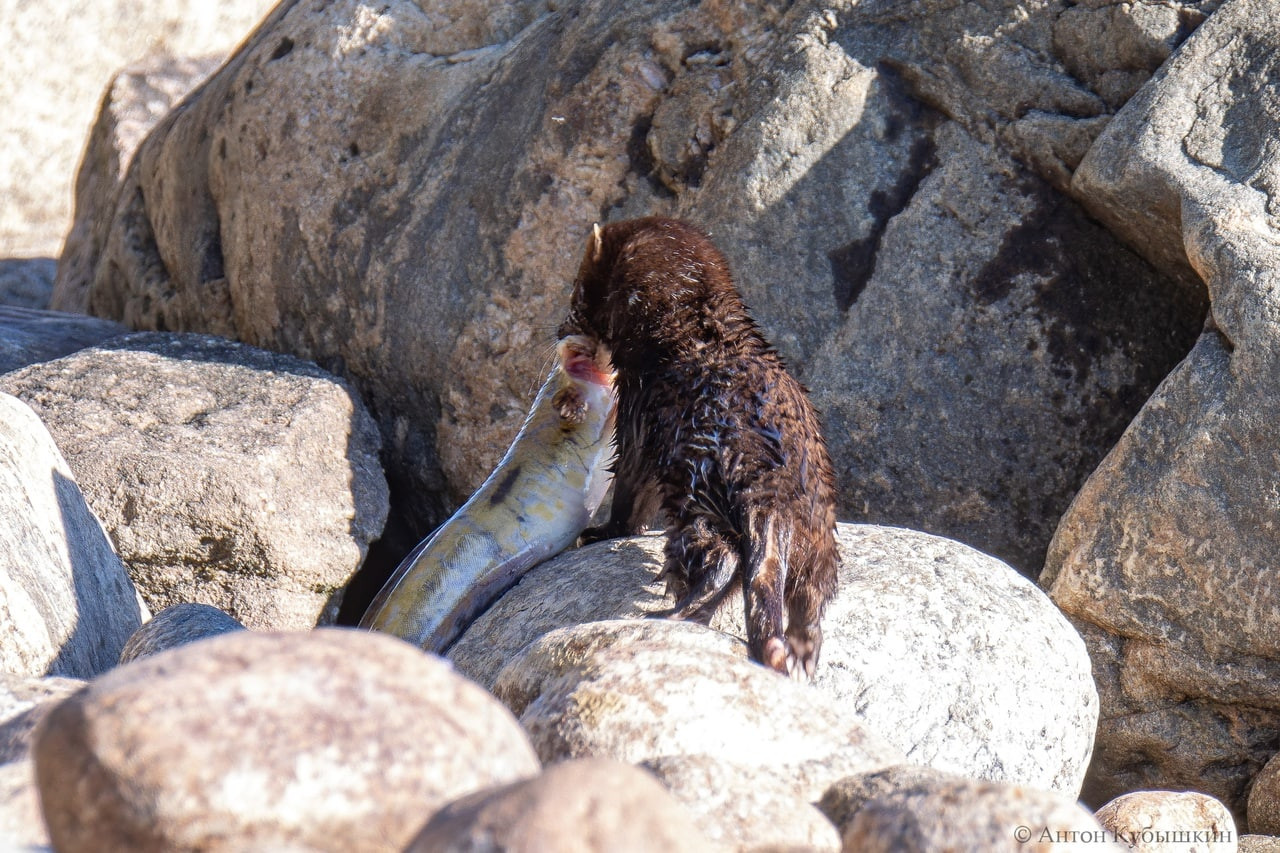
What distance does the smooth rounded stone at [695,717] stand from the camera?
8.87ft

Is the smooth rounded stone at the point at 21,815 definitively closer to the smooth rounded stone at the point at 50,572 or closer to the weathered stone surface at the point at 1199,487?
the smooth rounded stone at the point at 50,572

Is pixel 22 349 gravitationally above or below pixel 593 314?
below

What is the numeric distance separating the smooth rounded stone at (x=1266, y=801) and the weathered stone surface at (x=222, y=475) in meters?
3.75

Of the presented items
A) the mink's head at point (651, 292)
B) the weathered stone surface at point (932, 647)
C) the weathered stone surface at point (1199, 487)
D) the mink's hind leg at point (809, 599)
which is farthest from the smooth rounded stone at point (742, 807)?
the weathered stone surface at point (1199, 487)

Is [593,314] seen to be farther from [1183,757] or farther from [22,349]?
[22,349]

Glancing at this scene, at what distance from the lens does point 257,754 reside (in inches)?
76.4

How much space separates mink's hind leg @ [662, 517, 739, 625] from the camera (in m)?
4.07

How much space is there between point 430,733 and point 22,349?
594cm

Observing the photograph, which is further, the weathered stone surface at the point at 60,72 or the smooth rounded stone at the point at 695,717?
the weathered stone surface at the point at 60,72

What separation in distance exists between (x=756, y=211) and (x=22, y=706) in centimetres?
390

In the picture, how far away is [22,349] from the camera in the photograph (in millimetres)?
7047

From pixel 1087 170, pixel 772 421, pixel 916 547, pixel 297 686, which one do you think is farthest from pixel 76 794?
pixel 1087 170

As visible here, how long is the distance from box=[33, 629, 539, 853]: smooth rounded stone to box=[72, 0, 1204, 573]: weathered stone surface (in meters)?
3.80

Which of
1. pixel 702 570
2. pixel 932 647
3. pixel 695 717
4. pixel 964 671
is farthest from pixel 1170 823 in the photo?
pixel 695 717
